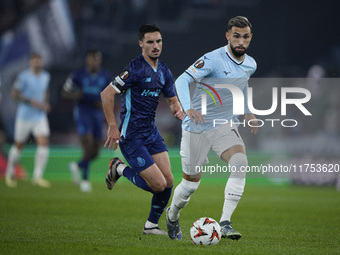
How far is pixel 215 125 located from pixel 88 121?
5.88 meters

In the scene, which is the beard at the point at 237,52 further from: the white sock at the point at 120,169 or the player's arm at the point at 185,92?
Result: the white sock at the point at 120,169

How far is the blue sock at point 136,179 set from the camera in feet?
20.4

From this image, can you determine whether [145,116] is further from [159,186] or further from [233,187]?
[233,187]

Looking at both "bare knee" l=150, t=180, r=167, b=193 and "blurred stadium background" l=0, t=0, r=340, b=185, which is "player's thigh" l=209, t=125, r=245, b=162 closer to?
"bare knee" l=150, t=180, r=167, b=193

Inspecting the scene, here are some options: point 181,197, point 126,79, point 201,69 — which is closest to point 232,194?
point 181,197

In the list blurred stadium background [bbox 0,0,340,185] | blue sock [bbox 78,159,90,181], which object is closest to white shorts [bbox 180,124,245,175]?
blue sock [bbox 78,159,90,181]

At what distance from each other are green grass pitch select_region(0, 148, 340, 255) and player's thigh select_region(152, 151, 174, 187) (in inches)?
23.6

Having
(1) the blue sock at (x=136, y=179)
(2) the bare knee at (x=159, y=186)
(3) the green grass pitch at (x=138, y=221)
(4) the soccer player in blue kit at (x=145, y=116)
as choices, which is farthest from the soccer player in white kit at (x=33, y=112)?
(2) the bare knee at (x=159, y=186)

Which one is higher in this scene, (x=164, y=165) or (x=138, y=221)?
(x=164, y=165)

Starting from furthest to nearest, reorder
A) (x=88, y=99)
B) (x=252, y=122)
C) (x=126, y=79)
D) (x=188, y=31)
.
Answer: (x=188, y=31)
(x=88, y=99)
(x=252, y=122)
(x=126, y=79)

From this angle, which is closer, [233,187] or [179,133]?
[233,187]

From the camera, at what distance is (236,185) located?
19.6 ft

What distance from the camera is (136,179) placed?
20.7 ft

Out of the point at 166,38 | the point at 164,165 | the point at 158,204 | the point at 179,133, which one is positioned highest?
the point at 166,38
